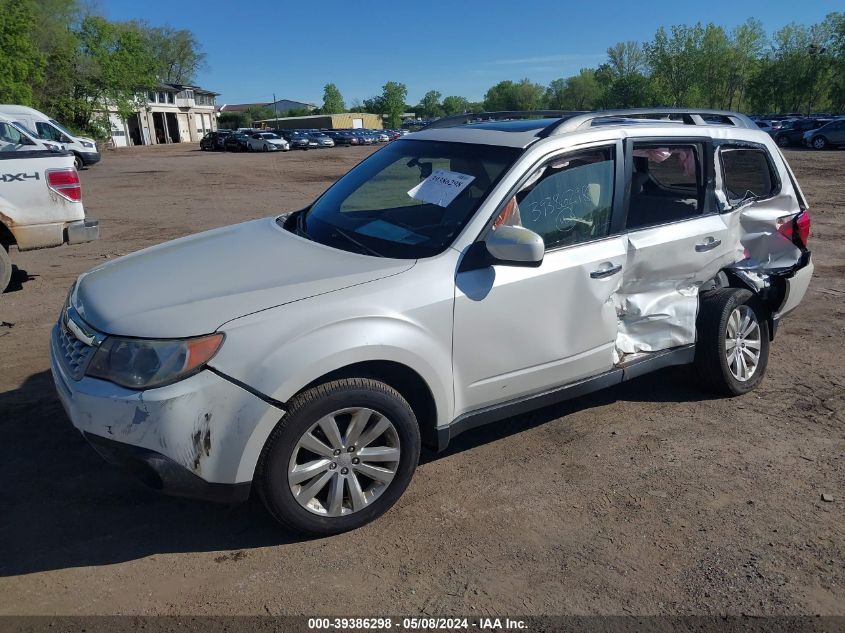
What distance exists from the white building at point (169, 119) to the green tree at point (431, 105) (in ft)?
223

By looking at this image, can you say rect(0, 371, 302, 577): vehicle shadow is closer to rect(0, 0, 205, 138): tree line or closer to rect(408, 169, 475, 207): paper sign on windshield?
rect(408, 169, 475, 207): paper sign on windshield

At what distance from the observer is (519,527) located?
327 cm

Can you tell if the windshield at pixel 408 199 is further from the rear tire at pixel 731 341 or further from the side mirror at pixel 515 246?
the rear tire at pixel 731 341

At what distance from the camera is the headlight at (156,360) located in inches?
109

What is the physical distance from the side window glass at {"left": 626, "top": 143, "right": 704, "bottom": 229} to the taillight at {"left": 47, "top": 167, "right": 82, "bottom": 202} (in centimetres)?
517

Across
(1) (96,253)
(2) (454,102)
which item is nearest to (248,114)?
(2) (454,102)

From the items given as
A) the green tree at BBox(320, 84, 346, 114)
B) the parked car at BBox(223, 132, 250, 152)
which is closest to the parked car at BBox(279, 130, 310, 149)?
the parked car at BBox(223, 132, 250, 152)

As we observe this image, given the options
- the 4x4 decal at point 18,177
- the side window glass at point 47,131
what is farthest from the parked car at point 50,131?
the 4x4 decal at point 18,177

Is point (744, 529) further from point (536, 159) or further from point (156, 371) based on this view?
point (156, 371)

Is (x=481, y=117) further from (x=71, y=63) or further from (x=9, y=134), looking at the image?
(x=71, y=63)

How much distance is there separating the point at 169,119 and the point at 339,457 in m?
89.5

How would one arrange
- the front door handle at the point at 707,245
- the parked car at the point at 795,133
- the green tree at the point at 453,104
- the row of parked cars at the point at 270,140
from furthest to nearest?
the green tree at the point at 453,104
the row of parked cars at the point at 270,140
the parked car at the point at 795,133
the front door handle at the point at 707,245

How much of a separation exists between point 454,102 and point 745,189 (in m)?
163

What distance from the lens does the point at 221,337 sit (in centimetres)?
279
